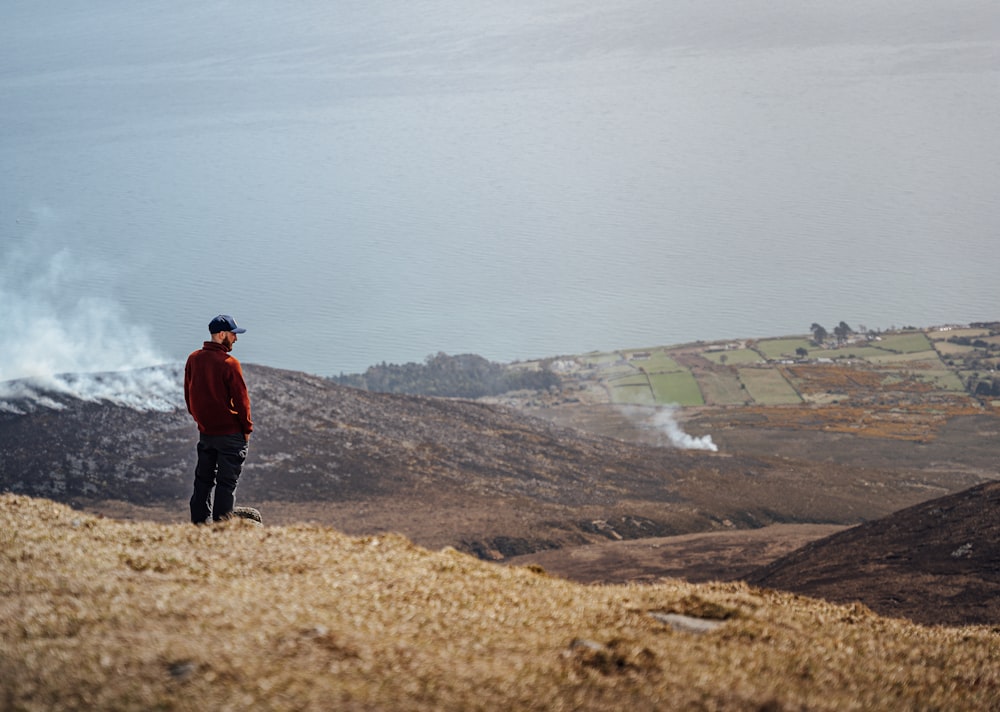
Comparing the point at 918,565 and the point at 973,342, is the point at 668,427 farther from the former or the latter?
the point at 918,565

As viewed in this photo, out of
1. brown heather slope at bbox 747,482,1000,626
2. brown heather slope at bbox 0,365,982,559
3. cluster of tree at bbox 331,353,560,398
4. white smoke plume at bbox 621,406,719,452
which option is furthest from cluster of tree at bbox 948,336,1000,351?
brown heather slope at bbox 747,482,1000,626

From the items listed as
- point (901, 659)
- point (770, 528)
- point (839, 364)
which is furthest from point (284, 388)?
point (839, 364)

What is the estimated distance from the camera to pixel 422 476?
149ft

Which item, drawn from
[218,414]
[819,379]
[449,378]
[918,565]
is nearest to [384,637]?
[218,414]

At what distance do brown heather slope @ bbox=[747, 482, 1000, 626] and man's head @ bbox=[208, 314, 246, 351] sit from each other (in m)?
15.7

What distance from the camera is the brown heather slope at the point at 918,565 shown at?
23297mm

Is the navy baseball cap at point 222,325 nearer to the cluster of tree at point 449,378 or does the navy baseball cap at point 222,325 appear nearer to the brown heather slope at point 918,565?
the brown heather slope at point 918,565

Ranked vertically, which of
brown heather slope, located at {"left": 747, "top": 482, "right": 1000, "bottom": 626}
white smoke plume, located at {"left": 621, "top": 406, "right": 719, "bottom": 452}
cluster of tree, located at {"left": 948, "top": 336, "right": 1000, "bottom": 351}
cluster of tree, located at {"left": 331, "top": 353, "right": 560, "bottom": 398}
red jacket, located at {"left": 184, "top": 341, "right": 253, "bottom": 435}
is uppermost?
cluster of tree, located at {"left": 948, "top": 336, "right": 1000, "bottom": 351}

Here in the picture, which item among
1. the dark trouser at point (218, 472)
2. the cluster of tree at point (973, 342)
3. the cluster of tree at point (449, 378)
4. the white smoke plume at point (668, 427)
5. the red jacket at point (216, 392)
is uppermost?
the cluster of tree at point (973, 342)

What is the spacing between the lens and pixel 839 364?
10788cm

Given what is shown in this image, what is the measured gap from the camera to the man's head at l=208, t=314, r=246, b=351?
14.0 meters

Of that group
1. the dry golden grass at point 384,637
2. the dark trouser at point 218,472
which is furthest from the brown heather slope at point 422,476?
the dry golden grass at point 384,637

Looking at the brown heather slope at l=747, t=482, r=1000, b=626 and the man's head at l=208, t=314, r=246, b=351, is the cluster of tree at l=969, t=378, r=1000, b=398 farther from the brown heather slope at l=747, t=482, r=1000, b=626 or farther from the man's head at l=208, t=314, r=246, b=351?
the man's head at l=208, t=314, r=246, b=351

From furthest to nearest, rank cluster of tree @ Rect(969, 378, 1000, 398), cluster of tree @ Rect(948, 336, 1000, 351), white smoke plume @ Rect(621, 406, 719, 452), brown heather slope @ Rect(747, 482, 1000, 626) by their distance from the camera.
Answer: cluster of tree @ Rect(948, 336, 1000, 351)
cluster of tree @ Rect(969, 378, 1000, 398)
white smoke plume @ Rect(621, 406, 719, 452)
brown heather slope @ Rect(747, 482, 1000, 626)
